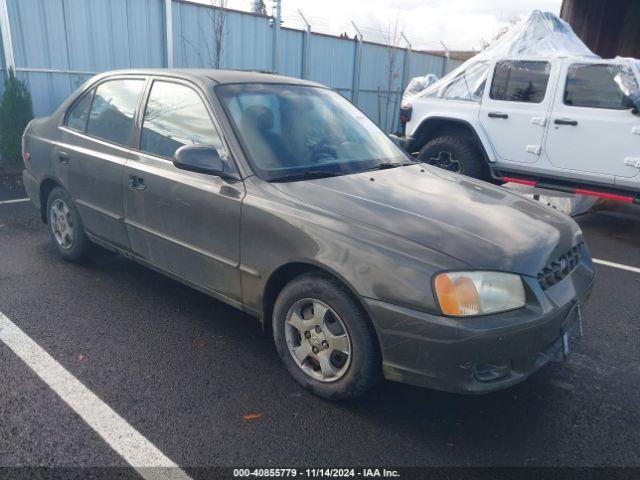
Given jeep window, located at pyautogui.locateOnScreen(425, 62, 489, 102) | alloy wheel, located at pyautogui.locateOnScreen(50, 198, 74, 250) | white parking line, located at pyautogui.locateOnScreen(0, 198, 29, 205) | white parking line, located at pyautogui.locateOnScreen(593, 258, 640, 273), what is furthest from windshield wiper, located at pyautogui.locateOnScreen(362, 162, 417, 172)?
white parking line, located at pyautogui.locateOnScreen(0, 198, 29, 205)

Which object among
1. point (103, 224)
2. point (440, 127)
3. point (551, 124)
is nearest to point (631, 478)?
point (103, 224)

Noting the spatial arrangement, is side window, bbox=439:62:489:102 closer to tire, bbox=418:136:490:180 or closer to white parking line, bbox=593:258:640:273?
tire, bbox=418:136:490:180

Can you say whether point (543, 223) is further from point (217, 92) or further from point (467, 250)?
point (217, 92)

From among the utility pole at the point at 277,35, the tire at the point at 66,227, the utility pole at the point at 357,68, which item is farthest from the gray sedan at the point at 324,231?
the utility pole at the point at 357,68

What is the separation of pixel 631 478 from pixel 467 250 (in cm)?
126

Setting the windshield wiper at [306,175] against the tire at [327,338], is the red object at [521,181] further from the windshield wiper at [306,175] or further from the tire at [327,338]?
the tire at [327,338]

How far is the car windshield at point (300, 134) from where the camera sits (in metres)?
3.16

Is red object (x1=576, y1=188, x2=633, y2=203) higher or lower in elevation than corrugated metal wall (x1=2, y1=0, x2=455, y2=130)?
lower

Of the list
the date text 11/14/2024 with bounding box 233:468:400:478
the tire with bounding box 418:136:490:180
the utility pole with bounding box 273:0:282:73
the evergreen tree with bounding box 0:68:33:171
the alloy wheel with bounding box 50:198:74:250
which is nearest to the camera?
the date text 11/14/2024 with bounding box 233:468:400:478

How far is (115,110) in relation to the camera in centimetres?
402

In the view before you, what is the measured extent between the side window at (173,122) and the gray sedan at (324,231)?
0.04ft

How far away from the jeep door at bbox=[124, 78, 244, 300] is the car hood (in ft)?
1.56

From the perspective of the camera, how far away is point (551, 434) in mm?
2674

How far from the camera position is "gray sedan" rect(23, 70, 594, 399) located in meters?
2.44
